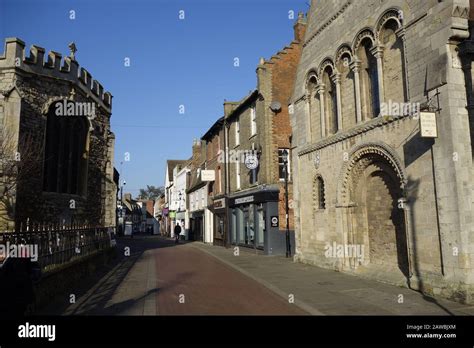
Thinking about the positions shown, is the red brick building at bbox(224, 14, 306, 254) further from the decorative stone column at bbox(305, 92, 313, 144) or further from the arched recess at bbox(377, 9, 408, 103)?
the arched recess at bbox(377, 9, 408, 103)

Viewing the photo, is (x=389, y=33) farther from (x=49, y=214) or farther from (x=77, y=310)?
(x=49, y=214)

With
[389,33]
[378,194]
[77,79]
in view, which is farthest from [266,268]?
[77,79]

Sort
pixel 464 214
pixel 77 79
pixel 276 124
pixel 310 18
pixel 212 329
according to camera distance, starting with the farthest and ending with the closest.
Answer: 1. pixel 276 124
2. pixel 77 79
3. pixel 310 18
4. pixel 464 214
5. pixel 212 329

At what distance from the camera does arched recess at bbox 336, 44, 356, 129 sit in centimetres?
1385

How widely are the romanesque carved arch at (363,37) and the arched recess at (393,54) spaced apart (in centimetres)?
29

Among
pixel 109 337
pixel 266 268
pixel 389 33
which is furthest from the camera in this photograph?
pixel 266 268

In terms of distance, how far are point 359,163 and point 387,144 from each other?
181 cm

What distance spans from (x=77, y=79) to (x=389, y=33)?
15.2m

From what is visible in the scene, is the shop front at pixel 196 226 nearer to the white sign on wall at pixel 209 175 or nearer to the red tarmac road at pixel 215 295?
the white sign on wall at pixel 209 175

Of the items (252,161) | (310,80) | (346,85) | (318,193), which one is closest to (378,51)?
(346,85)

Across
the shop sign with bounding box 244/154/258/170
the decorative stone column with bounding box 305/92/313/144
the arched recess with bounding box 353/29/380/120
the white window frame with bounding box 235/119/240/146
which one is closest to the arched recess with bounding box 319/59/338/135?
the decorative stone column with bounding box 305/92/313/144

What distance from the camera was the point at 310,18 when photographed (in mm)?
17203

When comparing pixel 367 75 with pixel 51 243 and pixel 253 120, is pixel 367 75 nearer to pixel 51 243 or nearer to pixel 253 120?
pixel 51 243

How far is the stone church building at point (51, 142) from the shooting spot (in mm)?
15266
